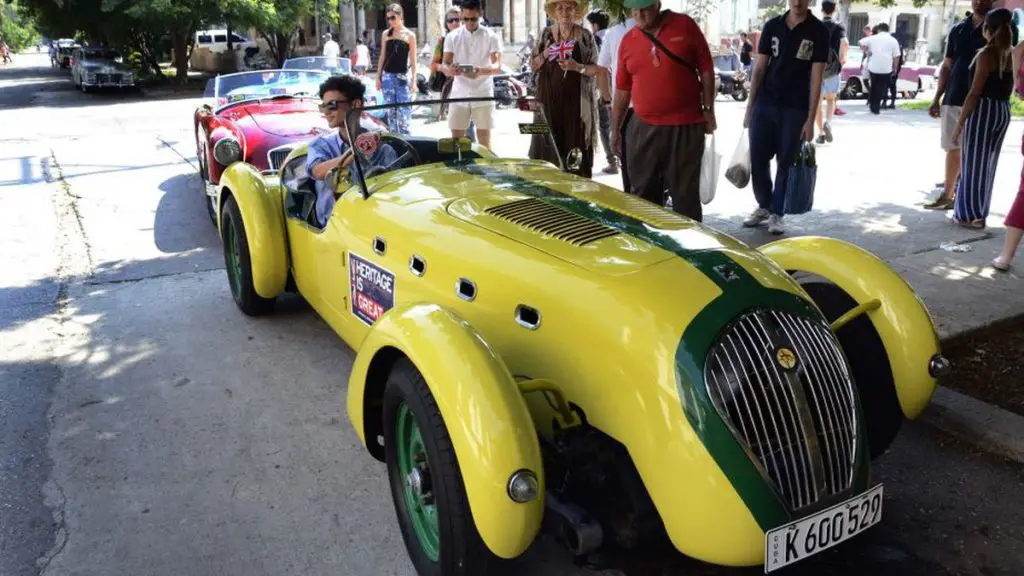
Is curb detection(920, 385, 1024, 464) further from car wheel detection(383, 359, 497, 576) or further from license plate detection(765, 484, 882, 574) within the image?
car wheel detection(383, 359, 497, 576)

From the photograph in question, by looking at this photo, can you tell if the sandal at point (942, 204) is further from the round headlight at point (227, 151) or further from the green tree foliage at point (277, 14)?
the green tree foliage at point (277, 14)

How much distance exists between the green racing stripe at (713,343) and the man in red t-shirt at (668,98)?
2.74m

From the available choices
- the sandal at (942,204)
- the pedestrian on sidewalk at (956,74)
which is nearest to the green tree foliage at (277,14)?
the pedestrian on sidewalk at (956,74)

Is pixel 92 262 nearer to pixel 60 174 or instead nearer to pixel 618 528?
pixel 60 174

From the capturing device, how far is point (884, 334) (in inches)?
121

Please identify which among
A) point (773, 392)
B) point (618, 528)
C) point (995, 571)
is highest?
point (773, 392)

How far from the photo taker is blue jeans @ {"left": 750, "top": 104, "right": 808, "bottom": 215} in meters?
6.55

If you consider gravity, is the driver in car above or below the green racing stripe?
above

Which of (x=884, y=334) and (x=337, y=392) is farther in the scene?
(x=337, y=392)

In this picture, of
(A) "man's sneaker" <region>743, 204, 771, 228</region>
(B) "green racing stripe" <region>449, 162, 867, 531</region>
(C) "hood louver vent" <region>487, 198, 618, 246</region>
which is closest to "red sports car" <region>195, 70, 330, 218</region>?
(A) "man's sneaker" <region>743, 204, 771, 228</region>

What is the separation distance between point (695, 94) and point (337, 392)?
312 centimetres

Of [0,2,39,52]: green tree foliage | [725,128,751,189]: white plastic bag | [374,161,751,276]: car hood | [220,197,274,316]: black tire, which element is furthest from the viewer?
[0,2,39,52]: green tree foliage

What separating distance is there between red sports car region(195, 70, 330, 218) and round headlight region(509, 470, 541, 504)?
218 inches

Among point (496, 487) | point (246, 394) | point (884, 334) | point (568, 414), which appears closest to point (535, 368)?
point (568, 414)
